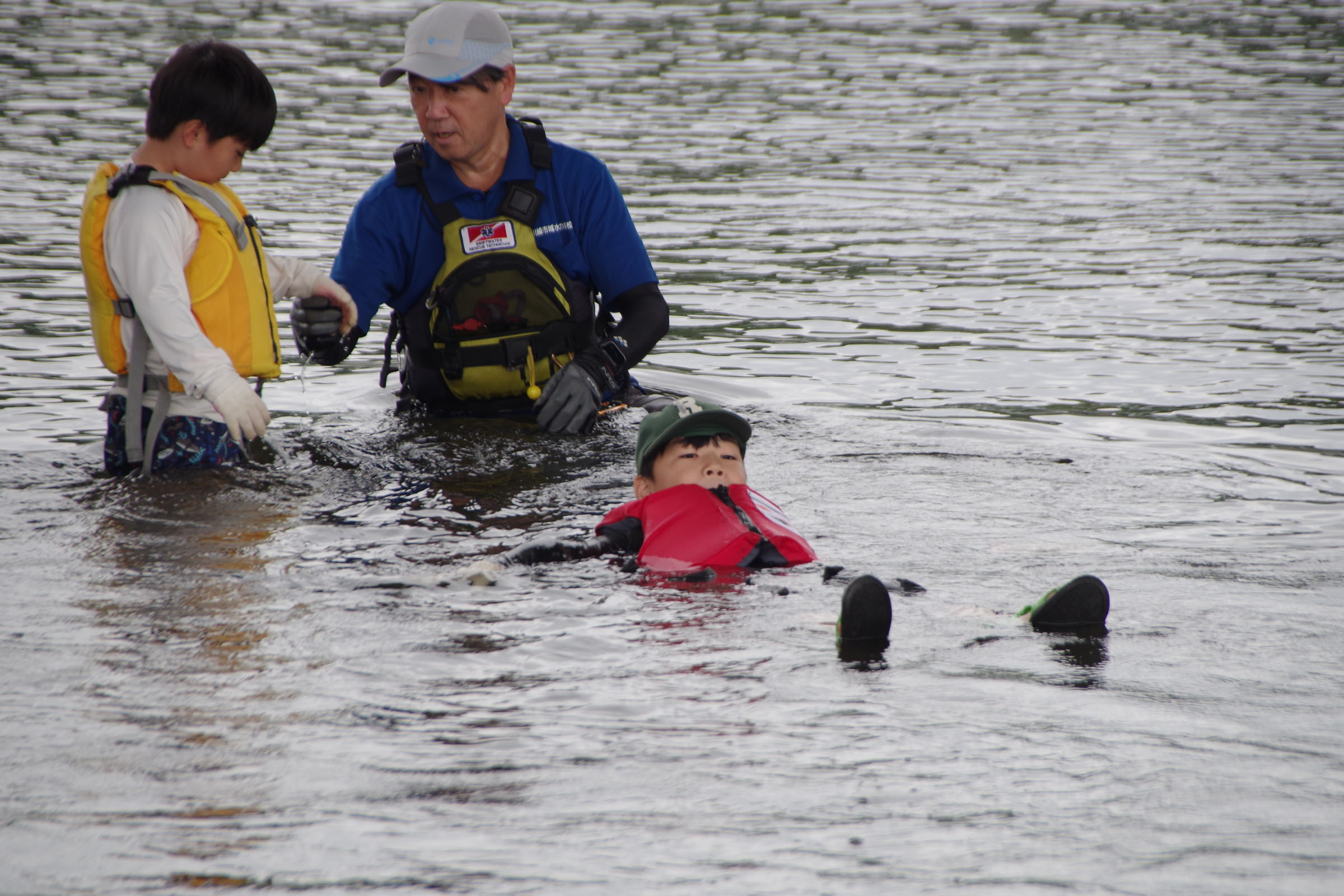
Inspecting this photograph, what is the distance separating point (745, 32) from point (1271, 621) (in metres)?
24.2

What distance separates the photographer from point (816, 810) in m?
3.24

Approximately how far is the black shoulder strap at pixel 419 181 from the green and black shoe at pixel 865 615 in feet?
11.9

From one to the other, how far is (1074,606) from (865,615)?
2.38 ft

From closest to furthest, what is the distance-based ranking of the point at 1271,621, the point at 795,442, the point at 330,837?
the point at 330,837, the point at 1271,621, the point at 795,442

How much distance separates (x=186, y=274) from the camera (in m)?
5.79

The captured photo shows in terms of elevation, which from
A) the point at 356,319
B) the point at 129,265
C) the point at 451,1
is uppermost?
the point at 451,1

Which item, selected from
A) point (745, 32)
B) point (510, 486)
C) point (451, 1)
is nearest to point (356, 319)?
point (510, 486)

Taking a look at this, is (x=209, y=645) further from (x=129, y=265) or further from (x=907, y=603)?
(x=907, y=603)

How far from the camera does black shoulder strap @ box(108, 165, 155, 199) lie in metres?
5.54

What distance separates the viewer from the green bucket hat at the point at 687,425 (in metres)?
5.54

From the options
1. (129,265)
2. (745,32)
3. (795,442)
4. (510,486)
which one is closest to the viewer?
(129,265)

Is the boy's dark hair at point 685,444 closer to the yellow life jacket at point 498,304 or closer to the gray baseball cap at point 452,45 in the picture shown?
the yellow life jacket at point 498,304

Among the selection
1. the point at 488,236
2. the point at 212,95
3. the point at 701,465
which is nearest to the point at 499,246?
the point at 488,236

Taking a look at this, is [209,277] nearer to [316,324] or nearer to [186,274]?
[186,274]
